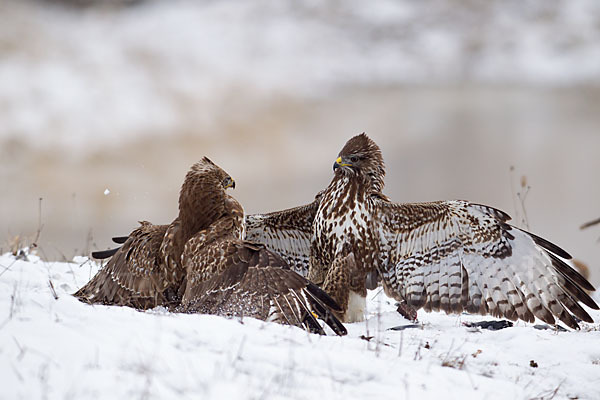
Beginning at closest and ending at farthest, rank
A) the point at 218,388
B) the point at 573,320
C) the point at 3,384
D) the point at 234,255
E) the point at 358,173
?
the point at 3,384
the point at 218,388
the point at 234,255
the point at 573,320
the point at 358,173

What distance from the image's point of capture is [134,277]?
5.00 metres

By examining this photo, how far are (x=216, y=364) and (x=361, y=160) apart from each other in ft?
11.6

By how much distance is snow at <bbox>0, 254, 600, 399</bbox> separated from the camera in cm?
269

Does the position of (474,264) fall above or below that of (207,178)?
below

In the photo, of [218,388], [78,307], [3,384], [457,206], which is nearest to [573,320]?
[457,206]

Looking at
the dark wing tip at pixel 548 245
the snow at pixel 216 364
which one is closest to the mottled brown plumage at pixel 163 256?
the snow at pixel 216 364

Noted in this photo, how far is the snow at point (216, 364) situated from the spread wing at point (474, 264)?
1.29 m

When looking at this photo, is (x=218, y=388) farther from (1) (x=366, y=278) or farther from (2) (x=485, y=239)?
(2) (x=485, y=239)

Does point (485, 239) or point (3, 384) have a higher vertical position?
point (485, 239)

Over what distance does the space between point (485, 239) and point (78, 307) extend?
4135 millimetres

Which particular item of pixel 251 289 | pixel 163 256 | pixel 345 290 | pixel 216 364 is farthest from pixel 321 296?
pixel 163 256

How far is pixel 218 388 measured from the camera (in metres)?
2.79

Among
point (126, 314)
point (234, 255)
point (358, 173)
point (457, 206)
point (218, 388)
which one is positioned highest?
point (358, 173)

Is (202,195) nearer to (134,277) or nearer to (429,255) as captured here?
(134,277)
